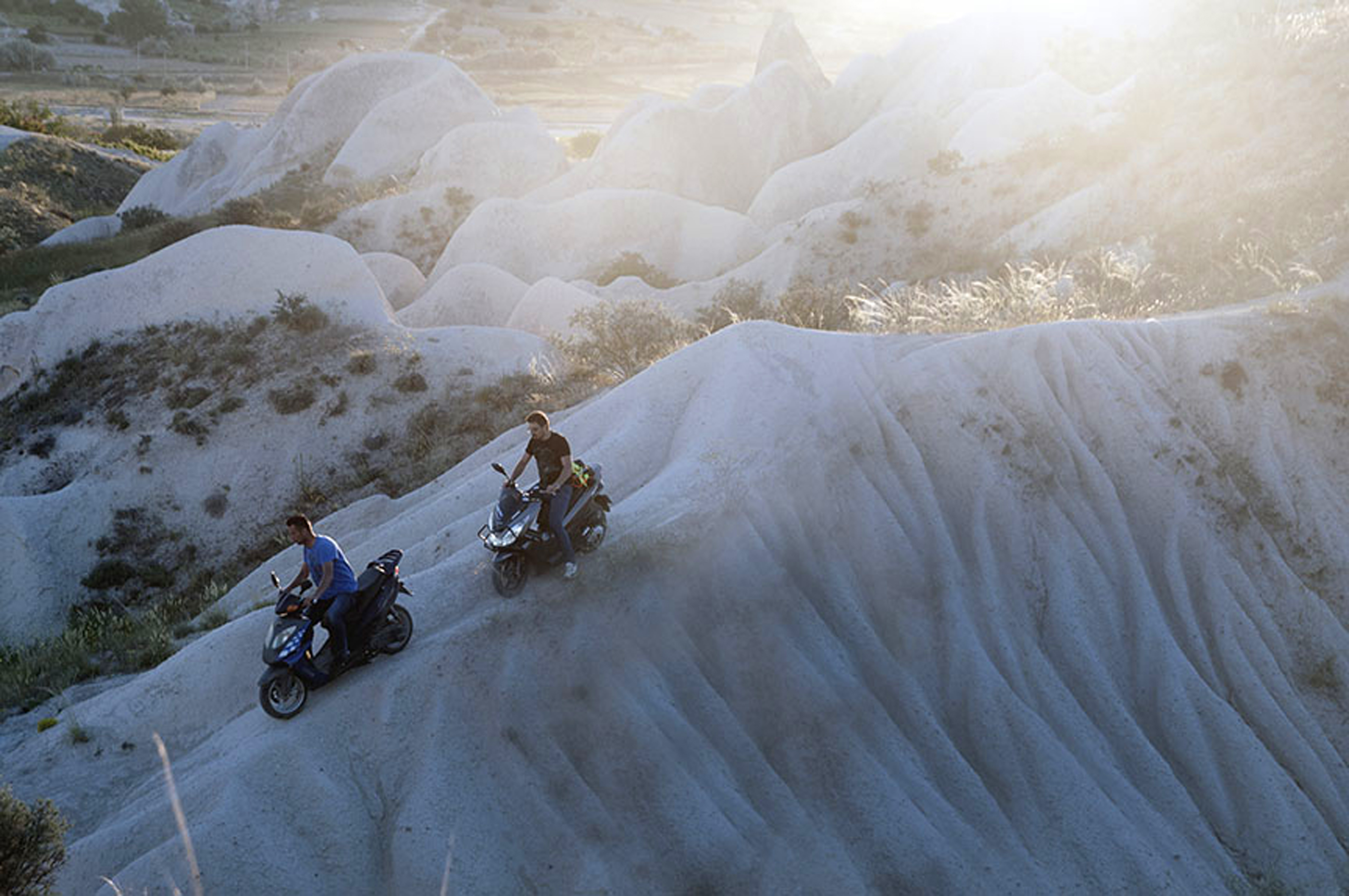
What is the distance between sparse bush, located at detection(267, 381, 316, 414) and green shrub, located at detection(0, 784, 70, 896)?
13.8 meters

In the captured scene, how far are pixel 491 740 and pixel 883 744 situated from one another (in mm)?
3780

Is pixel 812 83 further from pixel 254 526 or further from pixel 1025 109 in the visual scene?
pixel 254 526

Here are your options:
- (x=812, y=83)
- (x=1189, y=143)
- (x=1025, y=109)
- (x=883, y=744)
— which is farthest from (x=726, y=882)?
(x=812, y=83)

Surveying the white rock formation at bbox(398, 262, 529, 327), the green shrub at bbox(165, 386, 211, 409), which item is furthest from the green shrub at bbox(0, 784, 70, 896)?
the white rock formation at bbox(398, 262, 529, 327)

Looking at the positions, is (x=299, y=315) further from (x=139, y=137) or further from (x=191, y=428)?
(x=139, y=137)

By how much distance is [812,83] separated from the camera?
48062 millimetres

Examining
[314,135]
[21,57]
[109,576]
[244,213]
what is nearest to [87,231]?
[244,213]

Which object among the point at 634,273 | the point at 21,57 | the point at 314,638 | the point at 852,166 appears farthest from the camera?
the point at 21,57

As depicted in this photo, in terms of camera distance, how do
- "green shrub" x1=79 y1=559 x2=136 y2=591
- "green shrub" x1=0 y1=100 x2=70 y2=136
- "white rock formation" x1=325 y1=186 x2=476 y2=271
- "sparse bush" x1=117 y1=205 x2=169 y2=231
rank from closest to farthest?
"green shrub" x1=79 y1=559 x2=136 y2=591, "white rock formation" x1=325 y1=186 x2=476 y2=271, "sparse bush" x1=117 y1=205 x2=169 y2=231, "green shrub" x1=0 y1=100 x2=70 y2=136

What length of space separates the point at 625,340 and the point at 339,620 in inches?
454

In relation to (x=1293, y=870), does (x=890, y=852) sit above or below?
above

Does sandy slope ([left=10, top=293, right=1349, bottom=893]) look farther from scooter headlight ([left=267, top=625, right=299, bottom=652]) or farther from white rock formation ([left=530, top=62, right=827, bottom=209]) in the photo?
white rock formation ([left=530, top=62, right=827, bottom=209])

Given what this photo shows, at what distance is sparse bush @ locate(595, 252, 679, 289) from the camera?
1253 inches

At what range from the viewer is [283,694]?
769 cm
